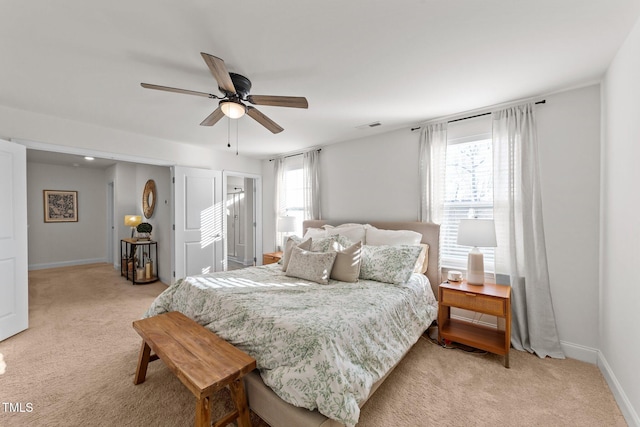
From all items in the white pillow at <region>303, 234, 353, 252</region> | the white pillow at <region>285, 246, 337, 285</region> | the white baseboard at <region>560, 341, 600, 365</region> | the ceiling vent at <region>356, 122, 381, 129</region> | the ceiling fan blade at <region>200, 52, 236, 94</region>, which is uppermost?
the ceiling vent at <region>356, 122, 381, 129</region>

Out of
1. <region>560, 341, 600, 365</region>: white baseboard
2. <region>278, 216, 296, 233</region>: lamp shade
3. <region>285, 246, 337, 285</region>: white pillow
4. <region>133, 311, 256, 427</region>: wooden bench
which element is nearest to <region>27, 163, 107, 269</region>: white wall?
<region>278, 216, 296, 233</region>: lamp shade

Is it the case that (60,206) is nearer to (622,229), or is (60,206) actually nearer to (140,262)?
(140,262)

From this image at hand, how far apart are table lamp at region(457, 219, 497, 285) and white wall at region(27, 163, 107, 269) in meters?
8.40

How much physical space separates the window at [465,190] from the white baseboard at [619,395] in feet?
3.58

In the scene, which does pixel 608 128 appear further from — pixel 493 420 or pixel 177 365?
pixel 177 365

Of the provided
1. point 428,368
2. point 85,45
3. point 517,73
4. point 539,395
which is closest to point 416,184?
point 517,73

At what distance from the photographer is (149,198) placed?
5.68 meters

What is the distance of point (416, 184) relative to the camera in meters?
3.52

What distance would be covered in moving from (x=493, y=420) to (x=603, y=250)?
1787 mm

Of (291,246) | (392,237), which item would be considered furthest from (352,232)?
(291,246)

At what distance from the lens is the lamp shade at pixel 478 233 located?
8.45 ft

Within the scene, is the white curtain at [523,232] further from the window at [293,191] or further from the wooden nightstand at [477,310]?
the window at [293,191]

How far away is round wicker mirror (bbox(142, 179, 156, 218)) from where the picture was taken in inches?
217

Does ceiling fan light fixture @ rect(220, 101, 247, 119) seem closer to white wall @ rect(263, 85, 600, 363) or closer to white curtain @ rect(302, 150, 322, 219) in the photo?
white curtain @ rect(302, 150, 322, 219)
